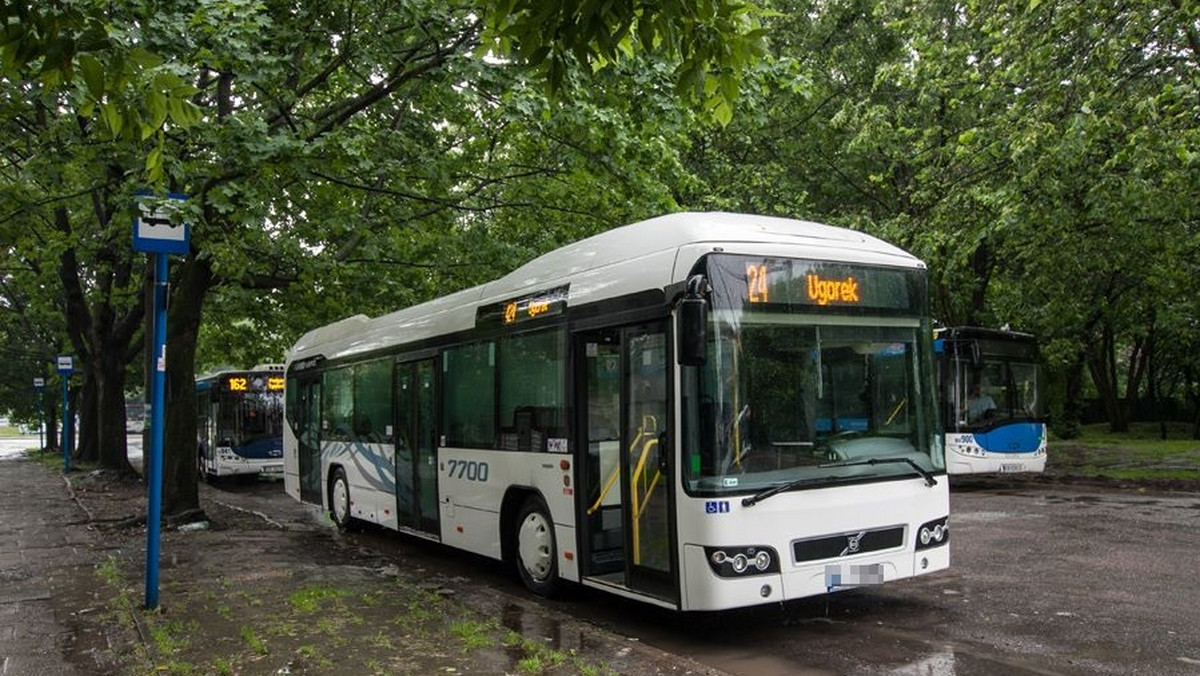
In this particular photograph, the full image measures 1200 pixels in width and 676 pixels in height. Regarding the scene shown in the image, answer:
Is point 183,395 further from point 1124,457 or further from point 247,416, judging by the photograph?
point 1124,457

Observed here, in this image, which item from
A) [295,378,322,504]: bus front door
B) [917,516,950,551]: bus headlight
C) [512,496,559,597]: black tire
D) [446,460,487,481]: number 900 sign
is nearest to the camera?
[917,516,950,551]: bus headlight

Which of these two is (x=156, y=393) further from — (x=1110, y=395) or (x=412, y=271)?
(x=1110, y=395)

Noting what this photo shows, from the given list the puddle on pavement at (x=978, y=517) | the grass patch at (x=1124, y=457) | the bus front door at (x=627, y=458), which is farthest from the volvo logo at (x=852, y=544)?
the grass patch at (x=1124, y=457)

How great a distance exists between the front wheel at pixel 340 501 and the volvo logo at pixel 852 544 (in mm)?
8648

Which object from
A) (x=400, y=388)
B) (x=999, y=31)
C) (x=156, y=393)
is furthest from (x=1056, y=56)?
(x=156, y=393)

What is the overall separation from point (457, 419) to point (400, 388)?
174 centimetres

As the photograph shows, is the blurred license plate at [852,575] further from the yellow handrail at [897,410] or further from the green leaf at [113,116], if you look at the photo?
the green leaf at [113,116]

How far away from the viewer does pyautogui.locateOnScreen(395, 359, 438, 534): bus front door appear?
1082 cm

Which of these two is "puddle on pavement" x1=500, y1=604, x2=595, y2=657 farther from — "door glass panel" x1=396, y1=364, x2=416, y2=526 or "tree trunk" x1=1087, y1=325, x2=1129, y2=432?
"tree trunk" x1=1087, y1=325, x2=1129, y2=432

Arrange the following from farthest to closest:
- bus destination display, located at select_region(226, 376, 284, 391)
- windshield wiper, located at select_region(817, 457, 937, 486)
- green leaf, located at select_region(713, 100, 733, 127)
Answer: bus destination display, located at select_region(226, 376, 284, 391), windshield wiper, located at select_region(817, 457, 937, 486), green leaf, located at select_region(713, 100, 733, 127)

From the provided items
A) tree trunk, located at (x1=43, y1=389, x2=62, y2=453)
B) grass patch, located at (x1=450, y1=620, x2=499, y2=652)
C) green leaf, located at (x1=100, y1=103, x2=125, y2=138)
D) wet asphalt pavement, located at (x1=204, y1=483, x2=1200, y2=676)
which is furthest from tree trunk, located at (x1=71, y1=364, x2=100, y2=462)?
green leaf, located at (x1=100, y1=103, x2=125, y2=138)

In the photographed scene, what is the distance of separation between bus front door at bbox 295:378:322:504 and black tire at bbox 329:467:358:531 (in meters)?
0.56

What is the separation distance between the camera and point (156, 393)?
25.0ft

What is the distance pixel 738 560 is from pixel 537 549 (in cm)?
277
